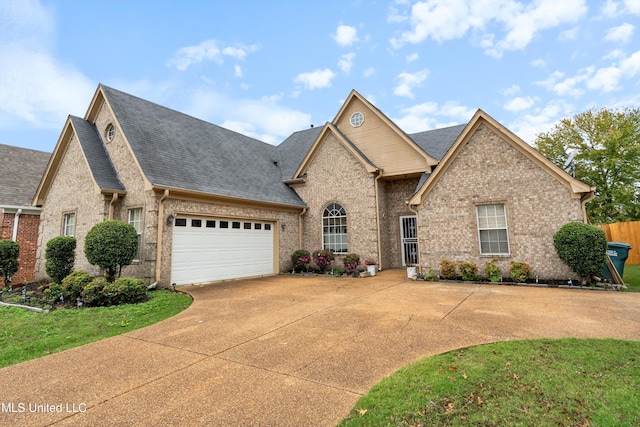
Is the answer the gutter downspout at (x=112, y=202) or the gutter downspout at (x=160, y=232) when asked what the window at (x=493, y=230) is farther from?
the gutter downspout at (x=112, y=202)

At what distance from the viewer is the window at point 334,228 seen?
13.9m

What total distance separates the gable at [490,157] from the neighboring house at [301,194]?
0.04m

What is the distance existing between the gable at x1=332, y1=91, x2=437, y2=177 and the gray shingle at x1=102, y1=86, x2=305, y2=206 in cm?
420

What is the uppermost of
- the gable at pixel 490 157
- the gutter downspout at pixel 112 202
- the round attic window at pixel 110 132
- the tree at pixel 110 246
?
the round attic window at pixel 110 132

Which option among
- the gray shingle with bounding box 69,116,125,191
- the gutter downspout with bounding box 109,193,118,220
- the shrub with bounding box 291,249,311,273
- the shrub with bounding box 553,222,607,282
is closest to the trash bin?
the shrub with bounding box 553,222,607,282

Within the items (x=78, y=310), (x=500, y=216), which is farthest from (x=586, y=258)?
(x=78, y=310)

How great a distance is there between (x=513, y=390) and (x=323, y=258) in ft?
34.2

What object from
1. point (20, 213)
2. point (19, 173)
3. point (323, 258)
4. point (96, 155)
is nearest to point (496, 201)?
point (323, 258)

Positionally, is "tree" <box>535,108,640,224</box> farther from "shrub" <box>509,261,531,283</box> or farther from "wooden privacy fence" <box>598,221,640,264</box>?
"shrub" <box>509,261,531,283</box>

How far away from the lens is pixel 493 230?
10.4 m

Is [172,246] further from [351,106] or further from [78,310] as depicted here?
[351,106]

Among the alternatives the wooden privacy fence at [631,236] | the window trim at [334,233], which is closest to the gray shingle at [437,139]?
the window trim at [334,233]

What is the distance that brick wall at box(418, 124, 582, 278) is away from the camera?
31.3ft

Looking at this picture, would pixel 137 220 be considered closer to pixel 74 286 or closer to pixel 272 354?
pixel 74 286
